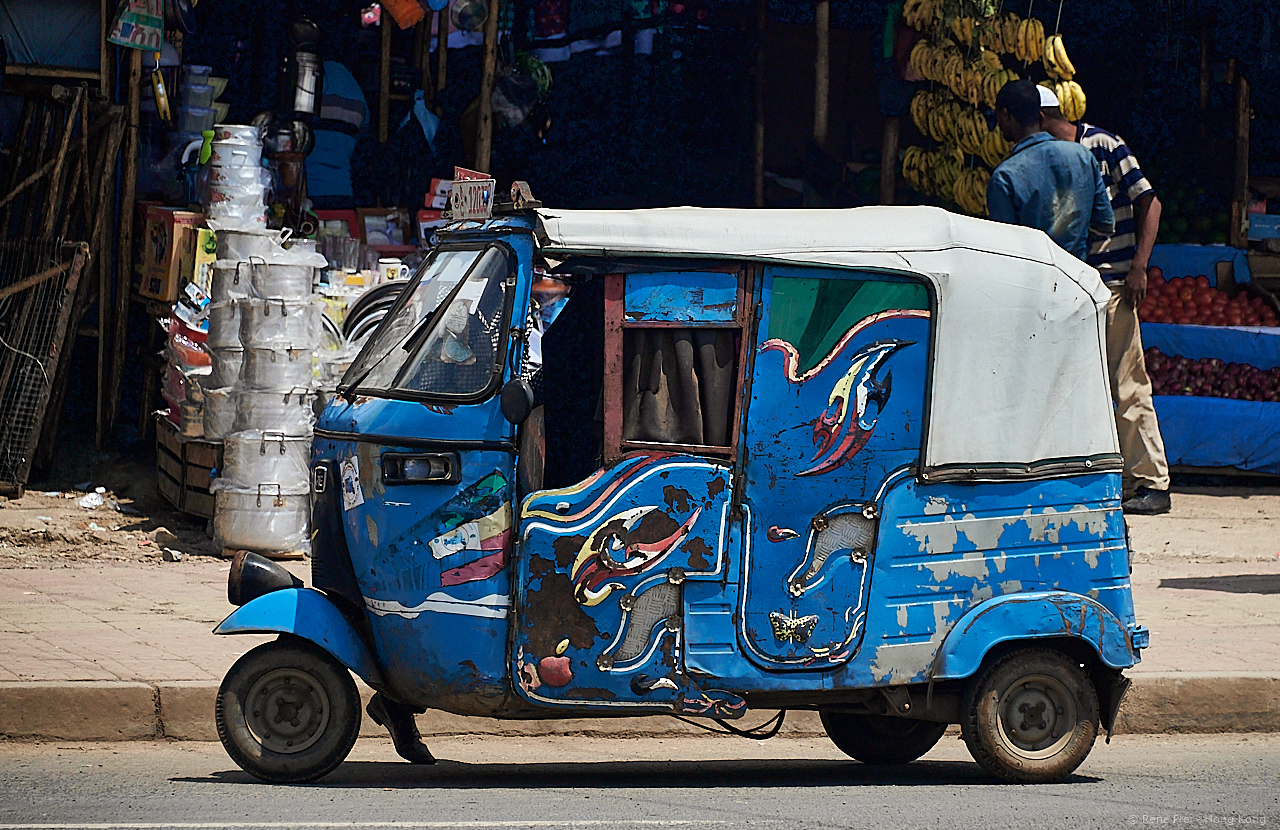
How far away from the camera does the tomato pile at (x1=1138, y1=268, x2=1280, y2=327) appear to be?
1230 cm

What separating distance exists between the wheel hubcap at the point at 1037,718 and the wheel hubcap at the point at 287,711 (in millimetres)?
2259

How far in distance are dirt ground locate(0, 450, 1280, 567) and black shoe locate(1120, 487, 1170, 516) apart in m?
0.22

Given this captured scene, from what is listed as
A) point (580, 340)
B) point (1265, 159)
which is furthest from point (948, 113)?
point (580, 340)

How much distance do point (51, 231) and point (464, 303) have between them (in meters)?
7.19

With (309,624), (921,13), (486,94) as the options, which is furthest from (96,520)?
(921,13)

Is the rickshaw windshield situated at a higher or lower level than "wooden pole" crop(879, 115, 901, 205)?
lower

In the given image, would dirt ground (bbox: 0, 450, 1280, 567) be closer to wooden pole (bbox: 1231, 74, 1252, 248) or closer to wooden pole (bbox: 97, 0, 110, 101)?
wooden pole (bbox: 1231, 74, 1252, 248)

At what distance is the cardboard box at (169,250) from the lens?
10.7 m

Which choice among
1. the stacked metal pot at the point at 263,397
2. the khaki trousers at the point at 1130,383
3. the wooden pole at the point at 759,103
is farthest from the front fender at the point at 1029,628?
the wooden pole at the point at 759,103

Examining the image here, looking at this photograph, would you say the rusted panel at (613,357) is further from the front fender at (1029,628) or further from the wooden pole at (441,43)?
the wooden pole at (441,43)

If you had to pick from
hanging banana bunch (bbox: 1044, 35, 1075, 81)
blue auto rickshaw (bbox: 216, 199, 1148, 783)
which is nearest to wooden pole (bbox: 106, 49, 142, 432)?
hanging banana bunch (bbox: 1044, 35, 1075, 81)

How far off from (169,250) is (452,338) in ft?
21.3

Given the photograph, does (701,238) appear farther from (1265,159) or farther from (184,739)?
(1265,159)

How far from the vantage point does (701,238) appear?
4.96m
